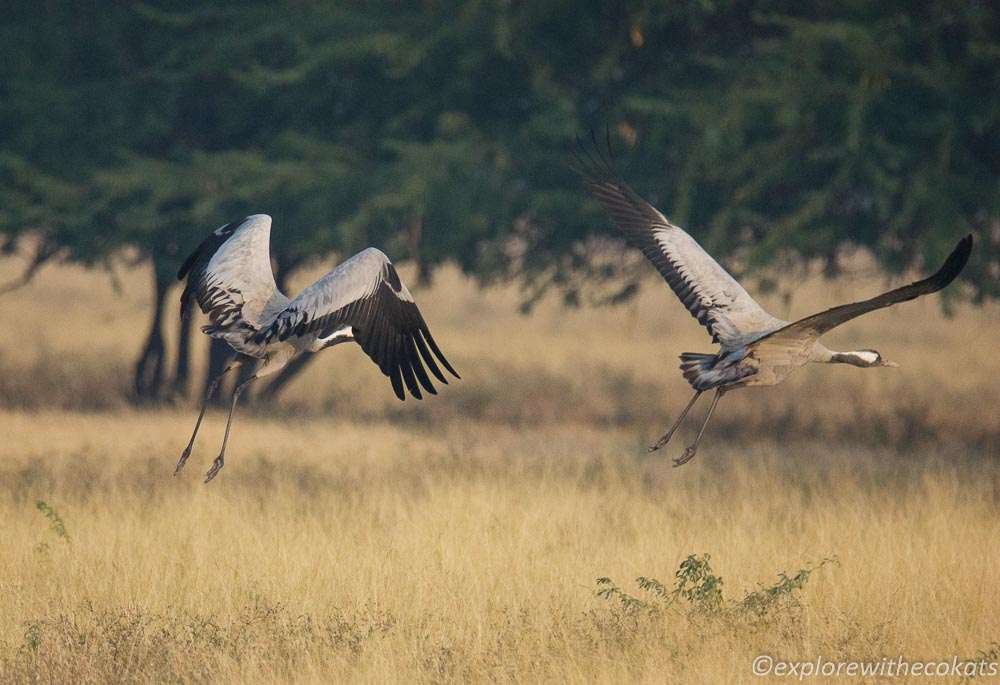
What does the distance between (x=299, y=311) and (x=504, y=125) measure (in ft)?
23.8

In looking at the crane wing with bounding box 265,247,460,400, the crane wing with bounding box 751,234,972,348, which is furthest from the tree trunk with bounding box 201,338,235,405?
the crane wing with bounding box 751,234,972,348

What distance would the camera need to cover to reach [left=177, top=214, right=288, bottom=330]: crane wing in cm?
881

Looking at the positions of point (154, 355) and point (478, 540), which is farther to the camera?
point (154, 355)

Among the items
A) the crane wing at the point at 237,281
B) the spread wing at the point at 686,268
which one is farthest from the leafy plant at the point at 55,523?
the spread wing at the point at 686,268

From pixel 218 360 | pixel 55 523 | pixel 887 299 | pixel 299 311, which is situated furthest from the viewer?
pixel 218 360

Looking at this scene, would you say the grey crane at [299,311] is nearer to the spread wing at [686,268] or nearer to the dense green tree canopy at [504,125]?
the spread wing at [686,268]

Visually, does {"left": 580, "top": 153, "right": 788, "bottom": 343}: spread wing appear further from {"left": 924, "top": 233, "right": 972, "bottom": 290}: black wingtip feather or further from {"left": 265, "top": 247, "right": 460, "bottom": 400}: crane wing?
{"left": 924, "top": 233, "right": 972, "bottom": 290}: black wingtip feather

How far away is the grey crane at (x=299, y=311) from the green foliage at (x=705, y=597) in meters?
1.58

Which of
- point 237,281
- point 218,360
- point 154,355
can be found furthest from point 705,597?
point 154,355

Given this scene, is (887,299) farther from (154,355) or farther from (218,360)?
(154,355)

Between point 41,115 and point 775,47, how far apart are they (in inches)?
309

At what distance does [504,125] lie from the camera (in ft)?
48.6

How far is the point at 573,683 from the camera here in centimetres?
604

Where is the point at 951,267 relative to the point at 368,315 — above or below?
above
